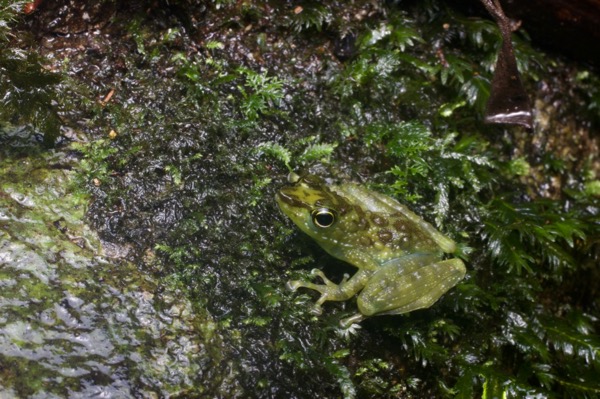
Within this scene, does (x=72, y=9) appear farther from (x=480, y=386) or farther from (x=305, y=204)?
(x=480, y=386)

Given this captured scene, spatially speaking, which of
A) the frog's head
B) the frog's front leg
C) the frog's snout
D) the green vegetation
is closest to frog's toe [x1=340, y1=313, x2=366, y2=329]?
the frog's front leg

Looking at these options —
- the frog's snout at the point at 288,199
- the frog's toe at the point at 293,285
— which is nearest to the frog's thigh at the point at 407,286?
the frog's toe at the point at 293,285

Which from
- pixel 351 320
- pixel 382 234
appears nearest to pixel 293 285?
pixel 351 320

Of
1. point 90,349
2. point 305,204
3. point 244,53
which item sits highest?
point 244,53

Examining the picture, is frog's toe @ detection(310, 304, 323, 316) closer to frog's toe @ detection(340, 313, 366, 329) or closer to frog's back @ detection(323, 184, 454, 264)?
frog's toe @ detection(340, 313, 366, 329)

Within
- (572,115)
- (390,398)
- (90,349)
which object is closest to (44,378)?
(90,349)

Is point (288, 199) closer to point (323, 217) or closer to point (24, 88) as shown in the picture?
point (323, 217)
